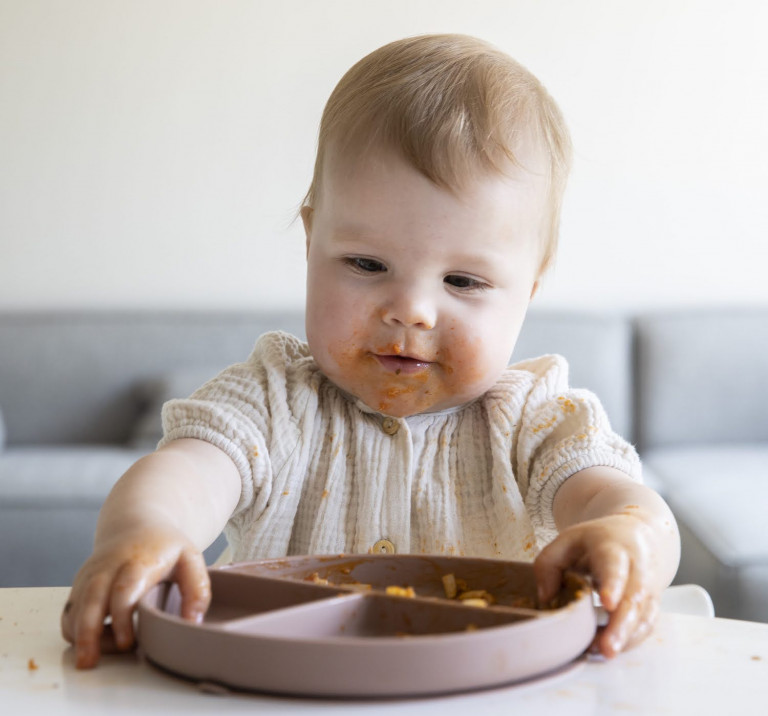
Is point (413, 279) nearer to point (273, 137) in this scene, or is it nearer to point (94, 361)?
point (94, 361)

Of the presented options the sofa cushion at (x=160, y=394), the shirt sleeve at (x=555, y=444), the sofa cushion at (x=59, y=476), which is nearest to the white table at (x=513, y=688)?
the shirt sleeve at (x=555, y=444)

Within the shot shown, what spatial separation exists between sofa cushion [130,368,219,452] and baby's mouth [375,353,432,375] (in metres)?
1.71

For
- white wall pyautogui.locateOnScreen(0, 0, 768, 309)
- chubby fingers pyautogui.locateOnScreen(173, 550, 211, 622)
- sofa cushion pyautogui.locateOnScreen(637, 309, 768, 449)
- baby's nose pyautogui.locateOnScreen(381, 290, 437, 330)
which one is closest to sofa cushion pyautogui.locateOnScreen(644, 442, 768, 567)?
sofa cushion pyautogui.locateOnScreen(637, 309, 768, 449)

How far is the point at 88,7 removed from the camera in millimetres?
3035

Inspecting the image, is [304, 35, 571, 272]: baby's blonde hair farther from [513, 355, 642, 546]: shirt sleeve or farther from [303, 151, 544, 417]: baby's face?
[513, 355, 642, 546]: shirt sleeve

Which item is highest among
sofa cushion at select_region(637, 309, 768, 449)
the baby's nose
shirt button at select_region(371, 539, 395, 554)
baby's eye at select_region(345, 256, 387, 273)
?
baby's eye at select_region(345, 256, 387, 273)

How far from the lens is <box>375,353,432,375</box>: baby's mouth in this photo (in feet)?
2.99

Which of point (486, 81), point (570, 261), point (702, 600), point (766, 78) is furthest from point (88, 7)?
point (702, 600)

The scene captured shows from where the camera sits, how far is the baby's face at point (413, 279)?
2.82 feet

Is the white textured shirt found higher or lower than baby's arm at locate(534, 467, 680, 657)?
lower

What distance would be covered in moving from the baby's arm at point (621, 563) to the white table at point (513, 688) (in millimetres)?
17

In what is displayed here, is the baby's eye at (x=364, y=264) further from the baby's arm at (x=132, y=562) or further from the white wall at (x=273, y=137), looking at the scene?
the white wall at (x=273, y=137)

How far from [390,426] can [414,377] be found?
0.34ft

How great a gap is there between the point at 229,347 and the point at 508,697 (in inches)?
95.0
